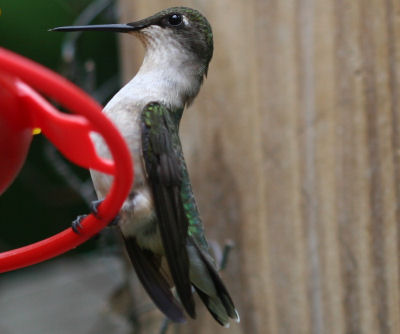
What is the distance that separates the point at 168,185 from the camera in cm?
162

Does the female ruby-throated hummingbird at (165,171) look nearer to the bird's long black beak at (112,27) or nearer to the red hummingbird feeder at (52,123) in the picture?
the bird's long black beak at (112,27)

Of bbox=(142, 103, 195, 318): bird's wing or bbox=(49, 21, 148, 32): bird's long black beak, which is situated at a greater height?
bbox=(49, 21, 148, 32): bird's long black beak

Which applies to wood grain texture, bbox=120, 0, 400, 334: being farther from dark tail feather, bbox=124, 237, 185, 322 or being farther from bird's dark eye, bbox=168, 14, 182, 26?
dark tail feather, bbox=124, 237, 185, 322

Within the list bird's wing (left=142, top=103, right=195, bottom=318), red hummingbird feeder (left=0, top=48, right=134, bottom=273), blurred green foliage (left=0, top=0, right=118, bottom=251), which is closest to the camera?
red hummingbird feeder (left=0, top=48, right=134, bottom=273)

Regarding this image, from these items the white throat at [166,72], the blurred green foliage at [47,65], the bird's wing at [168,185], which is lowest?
the blurred green foliage at [47,65]

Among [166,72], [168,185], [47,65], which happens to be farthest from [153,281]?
[47,65]

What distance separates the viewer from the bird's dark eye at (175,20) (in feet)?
6.34

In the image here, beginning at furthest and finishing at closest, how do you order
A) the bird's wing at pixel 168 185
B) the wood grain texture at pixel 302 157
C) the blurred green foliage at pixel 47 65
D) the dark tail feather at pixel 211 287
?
the blurred green foliage at pixel 47 65 → the wood grain texture at pixel 302 157 → the dark tail feather at pixel 211 287 → the bird's wing at pixel 168 185

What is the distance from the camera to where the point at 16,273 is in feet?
19.2

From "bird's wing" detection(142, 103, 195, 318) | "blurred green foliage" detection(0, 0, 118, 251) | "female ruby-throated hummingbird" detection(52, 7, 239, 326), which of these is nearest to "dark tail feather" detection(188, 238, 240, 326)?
"female ruby-throated hummingbird" detection(52, 7, 239, 326)

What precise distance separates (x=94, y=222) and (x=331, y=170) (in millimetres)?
1064

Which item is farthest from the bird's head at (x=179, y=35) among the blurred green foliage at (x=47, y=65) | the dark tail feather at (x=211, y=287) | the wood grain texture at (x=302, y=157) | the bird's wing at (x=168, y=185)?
the blurred green foliage at (x=47, y=65)

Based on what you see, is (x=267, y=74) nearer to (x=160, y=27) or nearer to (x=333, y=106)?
(x=333, y=106)

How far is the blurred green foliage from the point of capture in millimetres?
3922
